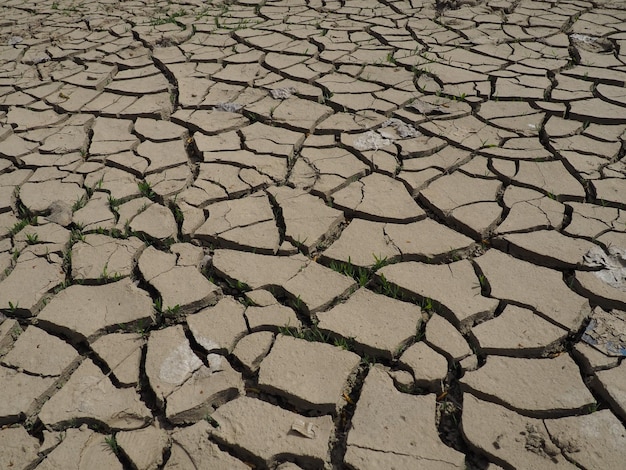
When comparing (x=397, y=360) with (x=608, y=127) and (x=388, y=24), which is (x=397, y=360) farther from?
(x=388, y=24)

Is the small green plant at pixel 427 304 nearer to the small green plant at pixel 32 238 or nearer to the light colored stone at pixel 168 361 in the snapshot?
the light colored stone at pixel 168 361

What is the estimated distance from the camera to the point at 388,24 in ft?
14.0

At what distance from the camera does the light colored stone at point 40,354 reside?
1.73 metres

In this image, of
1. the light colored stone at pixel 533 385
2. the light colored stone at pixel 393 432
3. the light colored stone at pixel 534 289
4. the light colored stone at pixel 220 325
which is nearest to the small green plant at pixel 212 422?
the light colored stone at pixel 220 325

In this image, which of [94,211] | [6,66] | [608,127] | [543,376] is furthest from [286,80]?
[543,376]

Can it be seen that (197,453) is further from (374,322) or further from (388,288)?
(388,288)

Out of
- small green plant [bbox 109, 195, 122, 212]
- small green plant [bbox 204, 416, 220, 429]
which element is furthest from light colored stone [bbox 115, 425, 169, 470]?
small green plant [bbox 109, 195, 122, 212]

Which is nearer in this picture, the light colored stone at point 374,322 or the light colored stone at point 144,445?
the light colored stone at point 144,445

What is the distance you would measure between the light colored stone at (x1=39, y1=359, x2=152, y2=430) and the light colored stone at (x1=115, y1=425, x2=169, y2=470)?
3 cm

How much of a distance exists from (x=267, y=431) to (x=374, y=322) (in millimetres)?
522

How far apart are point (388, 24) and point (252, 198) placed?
2.51 m

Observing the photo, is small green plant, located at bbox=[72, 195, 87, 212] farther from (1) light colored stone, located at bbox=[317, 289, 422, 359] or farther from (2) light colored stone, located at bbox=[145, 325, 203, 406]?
(1) light colored stone, located at bbox=[317, 289, 422, 359]

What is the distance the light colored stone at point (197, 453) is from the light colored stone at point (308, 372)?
0.23 meters

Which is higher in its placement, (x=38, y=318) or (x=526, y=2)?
(x=526, y=2)
